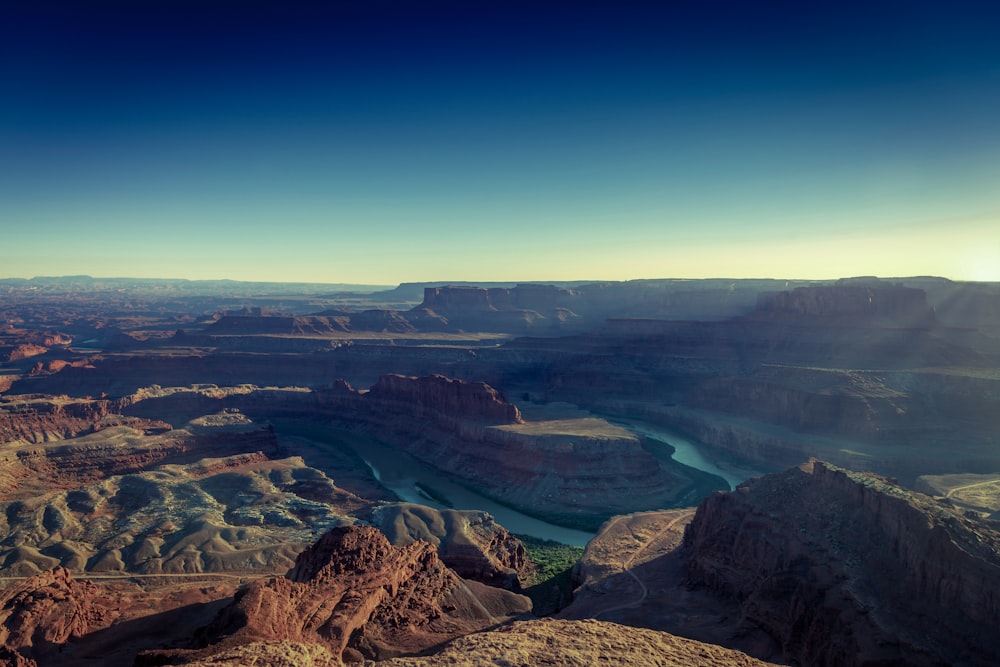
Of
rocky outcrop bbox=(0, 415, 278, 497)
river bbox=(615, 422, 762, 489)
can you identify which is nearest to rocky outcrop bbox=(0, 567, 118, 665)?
rocky outcrop bbox=(0, 415, 278, 497)

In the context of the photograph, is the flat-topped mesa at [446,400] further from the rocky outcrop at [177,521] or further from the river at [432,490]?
the rocky outcrop at [177,521]

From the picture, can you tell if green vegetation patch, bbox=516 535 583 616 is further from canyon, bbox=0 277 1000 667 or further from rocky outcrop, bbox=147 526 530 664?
rocky outcrop, bbox=147 526 530 664

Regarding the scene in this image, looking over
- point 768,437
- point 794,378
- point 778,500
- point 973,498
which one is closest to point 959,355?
point 794,378

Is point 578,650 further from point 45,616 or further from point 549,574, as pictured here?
point 549,574

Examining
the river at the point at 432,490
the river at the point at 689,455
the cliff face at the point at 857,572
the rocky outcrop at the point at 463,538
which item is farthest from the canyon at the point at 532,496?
the river at the point at 689,455

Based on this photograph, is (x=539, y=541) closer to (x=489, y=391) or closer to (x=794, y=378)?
(x=489, y=391)

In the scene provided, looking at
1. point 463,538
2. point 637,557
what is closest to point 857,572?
point 637,557

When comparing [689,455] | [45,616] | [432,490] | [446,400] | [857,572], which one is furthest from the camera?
[689,455]
